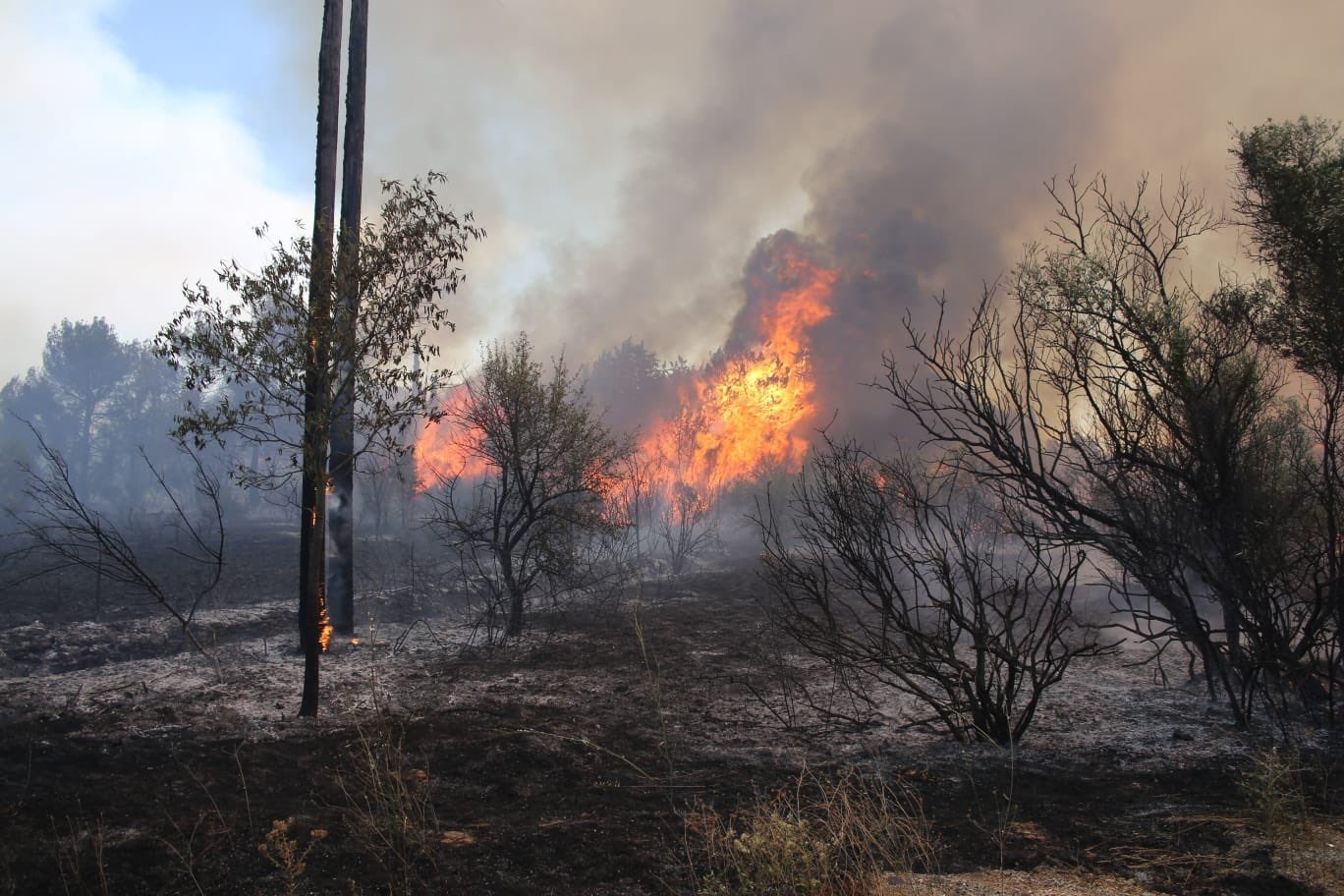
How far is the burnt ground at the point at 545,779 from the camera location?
4.48 metres

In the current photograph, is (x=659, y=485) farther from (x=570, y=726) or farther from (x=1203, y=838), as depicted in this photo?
(x=1203, y=838)

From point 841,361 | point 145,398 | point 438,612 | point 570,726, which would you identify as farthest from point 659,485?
point 145,398

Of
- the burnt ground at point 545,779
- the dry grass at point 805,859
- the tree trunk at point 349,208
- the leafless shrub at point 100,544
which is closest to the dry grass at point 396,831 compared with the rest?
the burnt ground at point 545,779

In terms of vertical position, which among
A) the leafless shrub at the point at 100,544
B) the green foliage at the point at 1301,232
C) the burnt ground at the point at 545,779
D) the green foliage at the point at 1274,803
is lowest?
the burnt ground at the point at 545,779

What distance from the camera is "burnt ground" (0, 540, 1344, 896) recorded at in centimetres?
448

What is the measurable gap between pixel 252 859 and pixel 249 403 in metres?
4.99

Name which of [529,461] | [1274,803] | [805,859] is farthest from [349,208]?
[1274,803]

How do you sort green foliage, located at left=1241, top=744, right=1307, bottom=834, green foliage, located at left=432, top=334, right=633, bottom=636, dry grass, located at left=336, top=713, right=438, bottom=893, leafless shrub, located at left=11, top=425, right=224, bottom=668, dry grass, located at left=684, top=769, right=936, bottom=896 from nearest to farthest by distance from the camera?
dry grass, located at left=684, top=769, right=936, bottom=896 < dry grass, located at left=336, top=713, right=438, bottom=893 < green foliage, located at left=1241, top=744, right=1307, bottom=834 < leafless shrub, located at left=11, top=425, right=224, bottom=668 < green foliage, located at left=432, top=334, right=633, bottom=636

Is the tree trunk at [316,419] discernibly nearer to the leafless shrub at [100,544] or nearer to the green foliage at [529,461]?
the leafless shrub at [100,544]

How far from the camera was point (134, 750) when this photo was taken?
700 centimetres

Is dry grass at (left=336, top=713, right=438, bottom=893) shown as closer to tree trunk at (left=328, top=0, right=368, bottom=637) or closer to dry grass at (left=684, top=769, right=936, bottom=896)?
dry grass at (left=684, top=769, right=936, bottom=896)

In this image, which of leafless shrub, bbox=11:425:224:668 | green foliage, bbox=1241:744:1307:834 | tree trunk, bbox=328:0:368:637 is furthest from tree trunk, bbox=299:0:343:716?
green foliage, bbox=1241:744:1307:834

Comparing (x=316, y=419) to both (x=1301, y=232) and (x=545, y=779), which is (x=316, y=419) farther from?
(x=1301, y=232)

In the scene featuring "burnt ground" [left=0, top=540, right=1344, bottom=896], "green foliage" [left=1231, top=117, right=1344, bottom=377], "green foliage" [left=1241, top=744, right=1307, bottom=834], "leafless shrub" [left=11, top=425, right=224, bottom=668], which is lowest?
"burnt ground" [left=0, top=540, right=1344, bottom=896]
